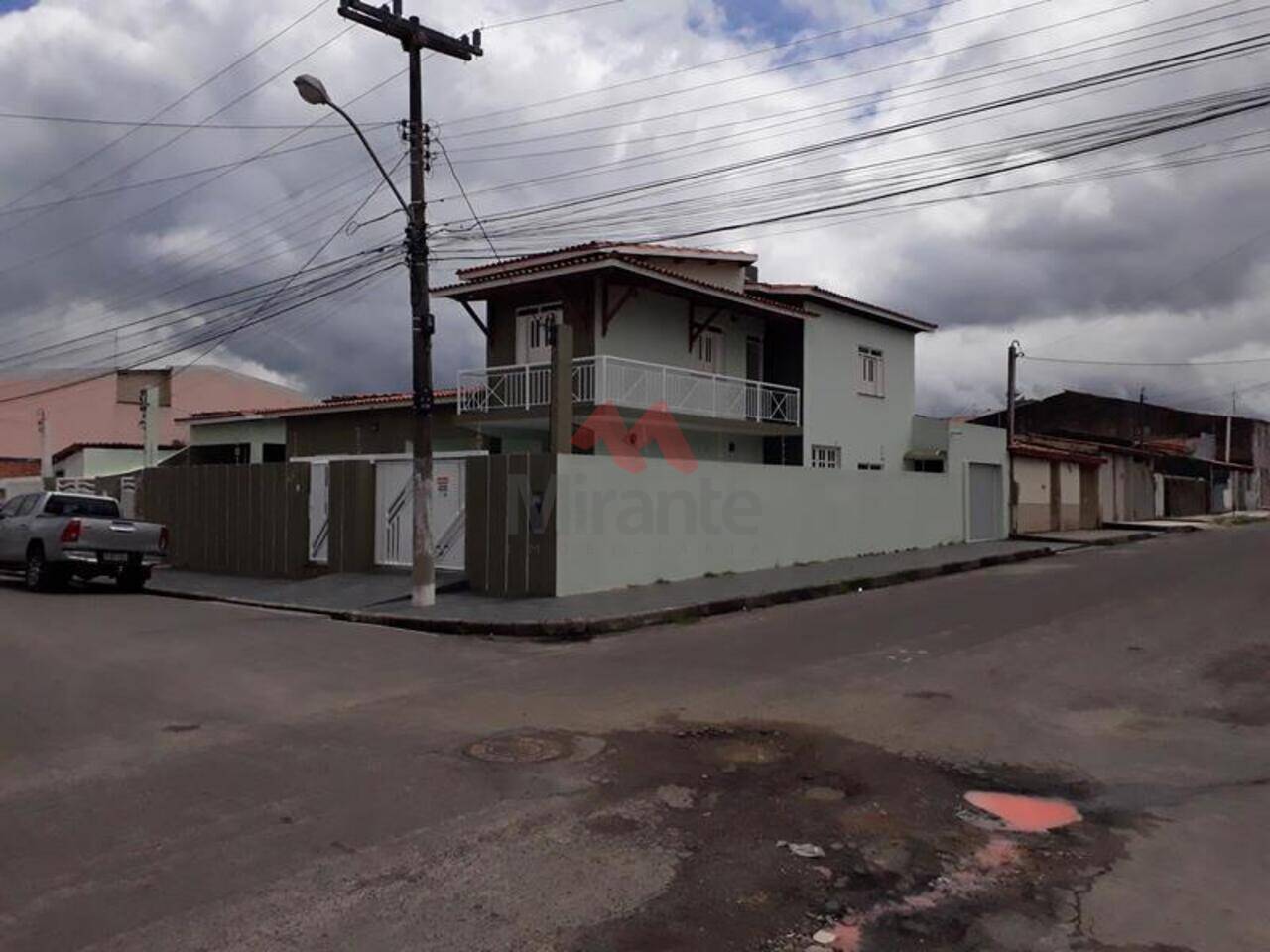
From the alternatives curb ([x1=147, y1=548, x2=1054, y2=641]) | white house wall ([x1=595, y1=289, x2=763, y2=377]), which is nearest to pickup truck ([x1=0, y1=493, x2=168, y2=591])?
curb ([x1=147, y1=548, x2=1054, y2=641])

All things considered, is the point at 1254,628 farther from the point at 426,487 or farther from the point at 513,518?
the point at 426,487

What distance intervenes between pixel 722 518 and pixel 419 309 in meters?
6.48

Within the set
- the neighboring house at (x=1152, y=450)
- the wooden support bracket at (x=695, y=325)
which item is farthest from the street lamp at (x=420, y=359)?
the neighboring house at (x=1152, y=450)

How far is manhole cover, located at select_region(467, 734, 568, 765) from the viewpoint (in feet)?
20.7

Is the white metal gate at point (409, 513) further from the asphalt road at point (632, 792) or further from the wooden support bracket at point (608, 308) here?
the wooden support bracket at point (608, 308)

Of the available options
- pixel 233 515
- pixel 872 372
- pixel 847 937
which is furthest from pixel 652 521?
pixel 872 372

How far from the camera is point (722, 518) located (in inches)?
701

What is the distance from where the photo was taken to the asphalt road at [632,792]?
398 cm

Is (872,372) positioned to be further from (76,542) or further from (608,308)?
(76,542)

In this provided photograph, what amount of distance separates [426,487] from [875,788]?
9780 millimetres

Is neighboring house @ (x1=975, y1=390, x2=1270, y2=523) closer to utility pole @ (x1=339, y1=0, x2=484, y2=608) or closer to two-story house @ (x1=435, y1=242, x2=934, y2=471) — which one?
two-story house @ (x1=435, y1=242, x2=934, y2=471)

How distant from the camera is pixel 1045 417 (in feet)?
220

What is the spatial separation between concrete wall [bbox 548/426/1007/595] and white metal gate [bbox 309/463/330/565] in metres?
5.48

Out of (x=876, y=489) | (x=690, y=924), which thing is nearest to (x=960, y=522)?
(x=876, y=489)
